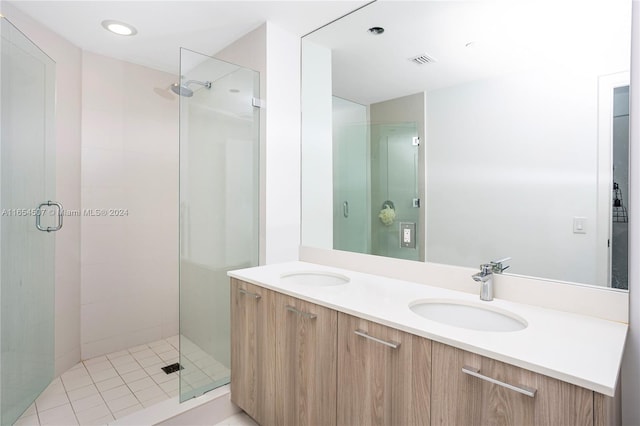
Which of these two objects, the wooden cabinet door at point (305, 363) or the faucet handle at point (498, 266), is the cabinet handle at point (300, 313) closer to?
the wooden cabinet door at point (305, 363)

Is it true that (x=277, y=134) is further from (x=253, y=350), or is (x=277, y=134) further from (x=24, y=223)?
(x=24, y=223)

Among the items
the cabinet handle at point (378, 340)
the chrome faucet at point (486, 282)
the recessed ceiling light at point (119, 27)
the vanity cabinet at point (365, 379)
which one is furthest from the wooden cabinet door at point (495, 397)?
the recessed ceiling light at point (119, 27)

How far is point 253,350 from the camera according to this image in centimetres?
173

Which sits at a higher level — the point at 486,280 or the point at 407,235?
the point at 407,235

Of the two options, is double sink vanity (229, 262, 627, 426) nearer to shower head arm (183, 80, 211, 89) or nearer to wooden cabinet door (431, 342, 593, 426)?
wooden cabinet door (431, 342, 593, 426)

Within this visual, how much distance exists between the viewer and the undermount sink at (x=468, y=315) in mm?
1281

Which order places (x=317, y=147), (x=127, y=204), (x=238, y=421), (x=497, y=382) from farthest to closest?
(x=127, y=204), (x=317, y=147), (x=238, y=421), (x=497, y=382)

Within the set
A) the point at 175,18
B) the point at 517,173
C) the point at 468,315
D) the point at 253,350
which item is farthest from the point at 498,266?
the point at 175,18

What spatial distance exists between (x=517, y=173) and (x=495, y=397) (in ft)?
3.07

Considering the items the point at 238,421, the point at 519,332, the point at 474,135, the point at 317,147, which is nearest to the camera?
the point at 519,332

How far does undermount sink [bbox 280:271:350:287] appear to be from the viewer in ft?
6.37

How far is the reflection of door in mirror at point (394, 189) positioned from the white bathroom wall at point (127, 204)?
199 cm

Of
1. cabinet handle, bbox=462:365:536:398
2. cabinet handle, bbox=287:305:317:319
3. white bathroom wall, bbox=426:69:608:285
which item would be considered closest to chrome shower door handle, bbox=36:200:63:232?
cabinet handle, bbox=287:305:317:319

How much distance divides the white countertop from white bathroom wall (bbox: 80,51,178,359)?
1727 millimetres
